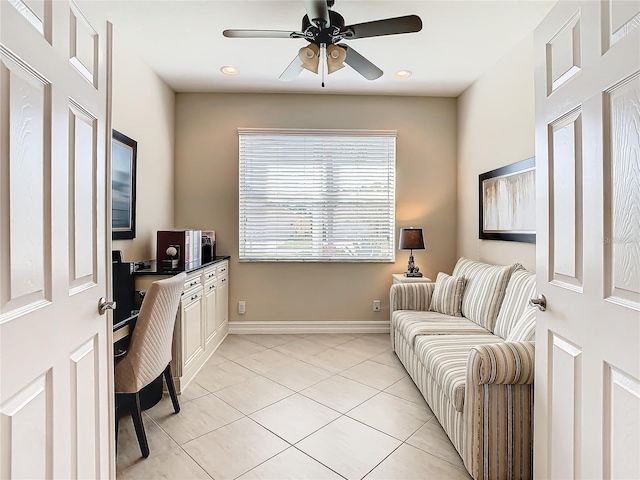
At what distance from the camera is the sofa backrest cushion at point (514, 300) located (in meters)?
2.28

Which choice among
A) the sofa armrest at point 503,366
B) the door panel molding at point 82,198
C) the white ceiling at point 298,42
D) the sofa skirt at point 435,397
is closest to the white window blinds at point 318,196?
the white ceiling at point 298,42

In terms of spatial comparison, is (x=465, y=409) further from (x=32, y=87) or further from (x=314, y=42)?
(x=314, y=42)

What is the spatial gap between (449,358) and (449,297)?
3.65ft

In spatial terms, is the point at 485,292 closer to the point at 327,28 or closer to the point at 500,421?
the point at 500,421

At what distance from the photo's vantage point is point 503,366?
64.8 inches

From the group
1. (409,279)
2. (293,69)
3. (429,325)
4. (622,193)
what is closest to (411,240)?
(409,279)

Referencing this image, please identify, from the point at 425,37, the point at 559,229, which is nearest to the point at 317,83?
the point at 425,37

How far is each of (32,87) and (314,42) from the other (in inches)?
69.0

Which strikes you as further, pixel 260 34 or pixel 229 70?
pixel 229 70

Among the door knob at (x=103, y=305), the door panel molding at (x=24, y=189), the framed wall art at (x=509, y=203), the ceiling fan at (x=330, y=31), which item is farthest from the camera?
the framed wall art at (x=509, y=203)

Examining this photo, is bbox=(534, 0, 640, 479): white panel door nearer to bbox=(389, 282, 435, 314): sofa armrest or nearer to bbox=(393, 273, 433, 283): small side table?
bbox=(389, 282, 435, 314): sofa armrest

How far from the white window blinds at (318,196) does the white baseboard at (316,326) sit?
73cm

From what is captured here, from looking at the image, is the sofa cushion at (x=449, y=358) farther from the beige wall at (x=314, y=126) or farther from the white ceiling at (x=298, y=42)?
the white ceiling at (x=298, y=42)

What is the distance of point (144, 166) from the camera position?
3.21m
